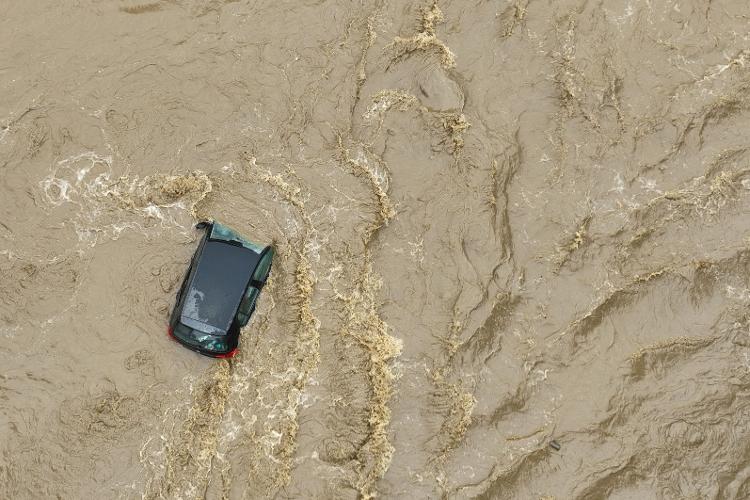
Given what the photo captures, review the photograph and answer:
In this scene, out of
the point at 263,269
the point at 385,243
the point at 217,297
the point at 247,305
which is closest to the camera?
the point at 217,297

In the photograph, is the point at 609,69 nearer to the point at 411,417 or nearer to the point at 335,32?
Answer: the point at 335,32

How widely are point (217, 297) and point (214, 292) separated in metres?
0.10

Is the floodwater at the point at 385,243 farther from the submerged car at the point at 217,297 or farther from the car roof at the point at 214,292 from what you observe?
the car roof at the point at 214,292

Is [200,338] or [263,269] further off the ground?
[263,269]

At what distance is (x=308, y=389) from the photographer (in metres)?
10.2

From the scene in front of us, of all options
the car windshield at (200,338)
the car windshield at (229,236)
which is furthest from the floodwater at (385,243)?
the car windshield at (200,338)

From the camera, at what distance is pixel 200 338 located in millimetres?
9766

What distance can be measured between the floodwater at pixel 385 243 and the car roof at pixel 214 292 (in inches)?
34.4

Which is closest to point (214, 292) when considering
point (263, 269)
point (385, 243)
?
point (263, 269)

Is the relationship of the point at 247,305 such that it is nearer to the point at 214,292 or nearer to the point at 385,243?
the point at 214,292

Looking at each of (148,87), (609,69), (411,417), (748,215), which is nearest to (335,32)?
(148,87)

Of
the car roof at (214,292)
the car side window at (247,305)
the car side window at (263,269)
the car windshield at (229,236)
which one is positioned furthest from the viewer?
the car windshield at (229,236)

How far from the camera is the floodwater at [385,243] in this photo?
32.7 ft

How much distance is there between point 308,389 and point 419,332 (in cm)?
230
